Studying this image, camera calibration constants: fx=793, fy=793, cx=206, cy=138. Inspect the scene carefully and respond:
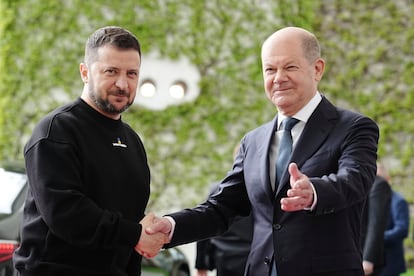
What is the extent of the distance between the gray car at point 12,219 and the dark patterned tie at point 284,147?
2026 millimetres

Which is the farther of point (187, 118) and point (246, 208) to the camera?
point (187, 118)

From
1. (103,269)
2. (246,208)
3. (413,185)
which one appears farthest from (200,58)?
(103,269)

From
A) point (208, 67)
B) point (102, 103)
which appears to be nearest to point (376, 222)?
point (102, 103)

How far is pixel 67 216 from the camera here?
305cm

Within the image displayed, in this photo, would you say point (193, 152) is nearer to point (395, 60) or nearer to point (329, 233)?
point (395, 60)

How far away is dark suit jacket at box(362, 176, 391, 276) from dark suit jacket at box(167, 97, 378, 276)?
319 cm

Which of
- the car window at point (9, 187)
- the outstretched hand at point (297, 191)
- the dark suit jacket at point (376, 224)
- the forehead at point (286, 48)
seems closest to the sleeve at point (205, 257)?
the dark suit jacket at point (376, 224)

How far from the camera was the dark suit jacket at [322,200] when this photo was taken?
10.2 ft

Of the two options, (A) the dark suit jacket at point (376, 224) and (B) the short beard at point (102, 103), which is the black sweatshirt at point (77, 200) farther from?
(A) the dark suit jacket at point (376, 224)

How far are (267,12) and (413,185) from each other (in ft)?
9.67

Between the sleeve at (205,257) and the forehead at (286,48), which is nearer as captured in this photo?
the forehead at (286,48)

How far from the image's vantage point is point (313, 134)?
3297 millimetres

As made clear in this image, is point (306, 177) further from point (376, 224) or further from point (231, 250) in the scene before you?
point (376, 224)

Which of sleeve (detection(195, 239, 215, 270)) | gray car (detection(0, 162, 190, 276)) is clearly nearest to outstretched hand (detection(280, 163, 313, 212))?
gray car (detection(0, 162, 190, 276))
